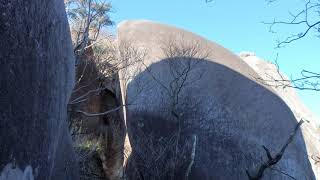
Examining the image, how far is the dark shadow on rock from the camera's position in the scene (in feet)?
36.7

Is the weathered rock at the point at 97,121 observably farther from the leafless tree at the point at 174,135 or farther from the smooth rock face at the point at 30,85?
the smooth rock face at the point at 30,85

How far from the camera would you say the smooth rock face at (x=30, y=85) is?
3053mm

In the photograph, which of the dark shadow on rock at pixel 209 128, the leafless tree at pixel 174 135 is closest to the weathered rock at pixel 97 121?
the dark shadow on rock at pixel 209 128

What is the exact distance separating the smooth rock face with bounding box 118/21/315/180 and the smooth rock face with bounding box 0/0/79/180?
7.22 meters

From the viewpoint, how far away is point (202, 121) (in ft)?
38.4

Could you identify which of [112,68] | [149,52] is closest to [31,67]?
[149,52]

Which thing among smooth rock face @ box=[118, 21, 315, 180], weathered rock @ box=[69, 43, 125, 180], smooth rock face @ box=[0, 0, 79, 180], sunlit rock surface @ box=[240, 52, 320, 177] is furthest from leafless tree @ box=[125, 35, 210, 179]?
smooth rock face @ box=[0, 0, 79, 180]

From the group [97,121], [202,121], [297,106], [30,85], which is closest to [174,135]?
[202,121]

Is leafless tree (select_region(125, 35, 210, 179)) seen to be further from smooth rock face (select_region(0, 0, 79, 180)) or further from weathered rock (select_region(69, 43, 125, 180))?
smooth rock face (select_region(0, 0, 79, 180))

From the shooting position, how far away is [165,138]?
38.1 feet

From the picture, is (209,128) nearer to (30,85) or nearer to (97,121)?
(97,121)

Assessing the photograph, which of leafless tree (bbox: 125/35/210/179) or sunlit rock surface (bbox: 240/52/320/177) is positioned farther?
sunlit rock surface (bbox: 240/52/320/177)

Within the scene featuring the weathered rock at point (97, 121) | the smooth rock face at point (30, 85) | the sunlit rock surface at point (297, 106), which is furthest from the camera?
the sunlit rock surface at point (297, 106)

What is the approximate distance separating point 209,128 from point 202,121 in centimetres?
24
